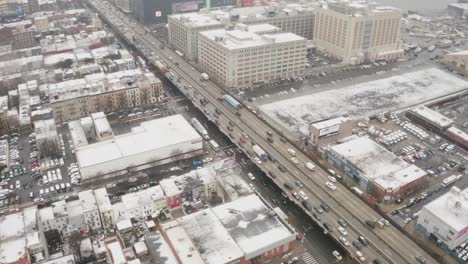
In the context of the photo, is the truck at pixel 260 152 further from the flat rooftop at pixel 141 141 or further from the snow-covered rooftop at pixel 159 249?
the snow-covered rooftop at pixel 159 249

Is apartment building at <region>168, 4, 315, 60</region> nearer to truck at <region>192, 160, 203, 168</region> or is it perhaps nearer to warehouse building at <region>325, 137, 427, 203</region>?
truck at <region>192, 160, 203, 168</region>

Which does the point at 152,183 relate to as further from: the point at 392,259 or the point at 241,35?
the point at 241,35

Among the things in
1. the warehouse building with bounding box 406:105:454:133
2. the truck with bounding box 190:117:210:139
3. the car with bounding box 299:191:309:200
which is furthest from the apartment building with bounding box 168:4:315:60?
the car with bounding box 299:191:309:200

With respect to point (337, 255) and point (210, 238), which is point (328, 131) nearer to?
point (337, 255)

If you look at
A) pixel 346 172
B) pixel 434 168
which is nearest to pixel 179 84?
pixel 346 172

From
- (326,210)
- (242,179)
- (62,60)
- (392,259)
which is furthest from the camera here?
(62,60)
